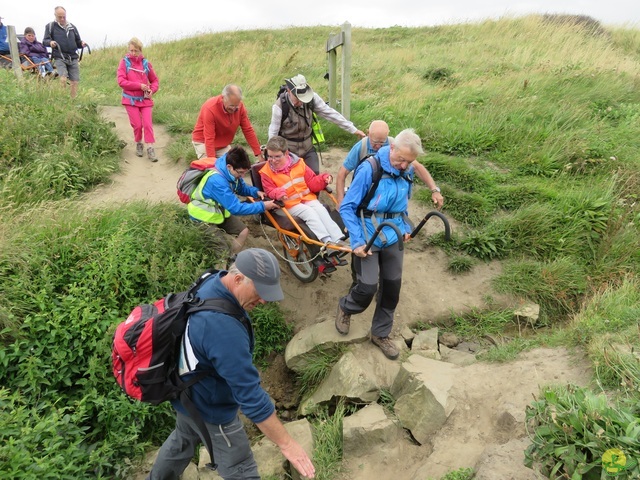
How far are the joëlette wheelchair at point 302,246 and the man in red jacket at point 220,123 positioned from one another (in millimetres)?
945

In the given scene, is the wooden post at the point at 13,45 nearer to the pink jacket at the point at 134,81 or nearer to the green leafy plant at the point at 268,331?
the pink jacket at the point at 134,81

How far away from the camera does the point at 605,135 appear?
25.3ft

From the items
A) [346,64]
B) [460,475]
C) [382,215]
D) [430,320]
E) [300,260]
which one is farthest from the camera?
[346,64]

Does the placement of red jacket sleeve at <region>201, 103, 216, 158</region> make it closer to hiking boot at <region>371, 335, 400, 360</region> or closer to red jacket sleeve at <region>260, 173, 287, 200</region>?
red jacket sleeve at <region>260, 173, 287, 200</region>

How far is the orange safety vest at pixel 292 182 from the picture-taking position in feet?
17.7

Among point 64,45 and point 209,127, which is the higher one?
point 64,45

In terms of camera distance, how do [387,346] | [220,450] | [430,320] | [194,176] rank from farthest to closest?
[430,320] → [194,176] → [387,346] → [220,450]

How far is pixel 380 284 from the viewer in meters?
4.58

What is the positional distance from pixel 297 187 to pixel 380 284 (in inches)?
65.4

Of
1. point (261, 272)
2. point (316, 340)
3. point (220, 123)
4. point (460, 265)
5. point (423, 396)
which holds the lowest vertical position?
point (316, 340)

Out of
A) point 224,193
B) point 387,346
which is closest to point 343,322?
point 387,346

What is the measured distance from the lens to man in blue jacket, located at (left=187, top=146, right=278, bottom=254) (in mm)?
4914

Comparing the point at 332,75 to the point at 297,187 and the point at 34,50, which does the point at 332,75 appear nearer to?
the point at 297,187

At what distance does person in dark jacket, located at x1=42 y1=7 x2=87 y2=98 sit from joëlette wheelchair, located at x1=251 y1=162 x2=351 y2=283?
6.75m
